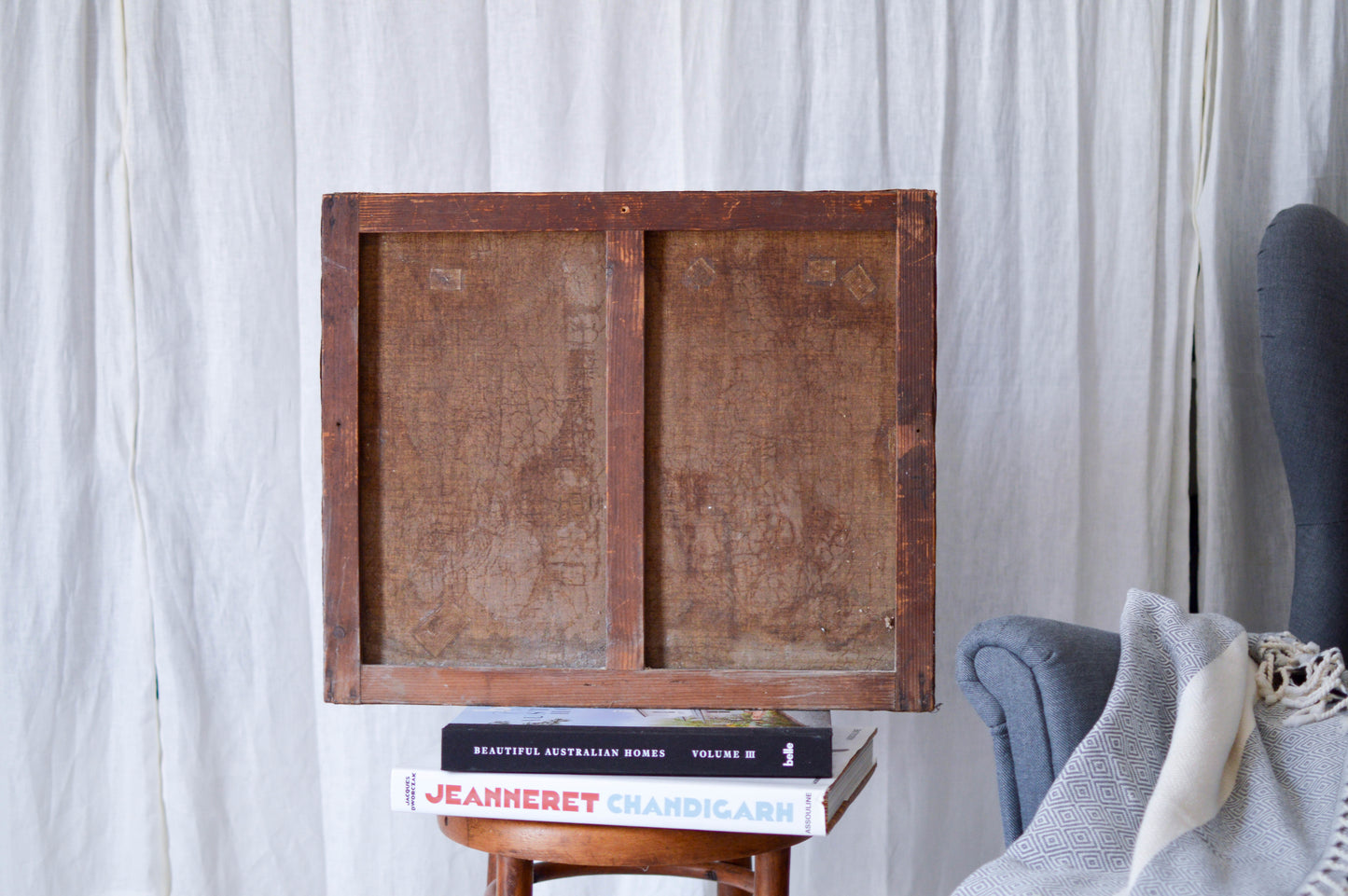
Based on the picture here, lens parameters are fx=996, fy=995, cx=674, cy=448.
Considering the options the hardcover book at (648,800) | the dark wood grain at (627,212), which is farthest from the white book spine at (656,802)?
the dark wood grain at (627,212)

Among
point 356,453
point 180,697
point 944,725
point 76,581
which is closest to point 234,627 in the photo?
point 180,697

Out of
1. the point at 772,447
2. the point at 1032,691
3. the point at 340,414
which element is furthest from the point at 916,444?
the point at 340,414

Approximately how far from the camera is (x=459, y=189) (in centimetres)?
138

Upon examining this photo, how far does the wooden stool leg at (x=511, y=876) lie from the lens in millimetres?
925

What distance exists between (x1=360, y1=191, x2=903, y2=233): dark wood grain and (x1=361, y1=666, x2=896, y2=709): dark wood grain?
0.41 m

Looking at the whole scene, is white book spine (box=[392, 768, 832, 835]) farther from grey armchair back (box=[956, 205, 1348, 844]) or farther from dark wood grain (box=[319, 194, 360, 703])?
grey armchair back (box=[956, 205, 1348, 844])

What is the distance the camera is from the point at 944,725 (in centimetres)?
138

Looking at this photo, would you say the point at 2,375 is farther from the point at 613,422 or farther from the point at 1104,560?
the point at 1104,560

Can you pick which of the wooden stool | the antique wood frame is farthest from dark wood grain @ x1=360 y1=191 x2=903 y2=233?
the wooden stool

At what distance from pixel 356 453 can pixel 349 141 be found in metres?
0.64

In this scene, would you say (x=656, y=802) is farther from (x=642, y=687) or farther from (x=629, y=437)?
(x=629, y=437)

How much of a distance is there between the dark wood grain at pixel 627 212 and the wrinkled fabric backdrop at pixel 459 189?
0.44 m

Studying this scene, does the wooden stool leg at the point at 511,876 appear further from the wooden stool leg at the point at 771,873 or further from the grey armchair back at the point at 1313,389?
the grey armchair back at the point at 1313,389

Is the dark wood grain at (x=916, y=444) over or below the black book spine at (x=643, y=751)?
over
